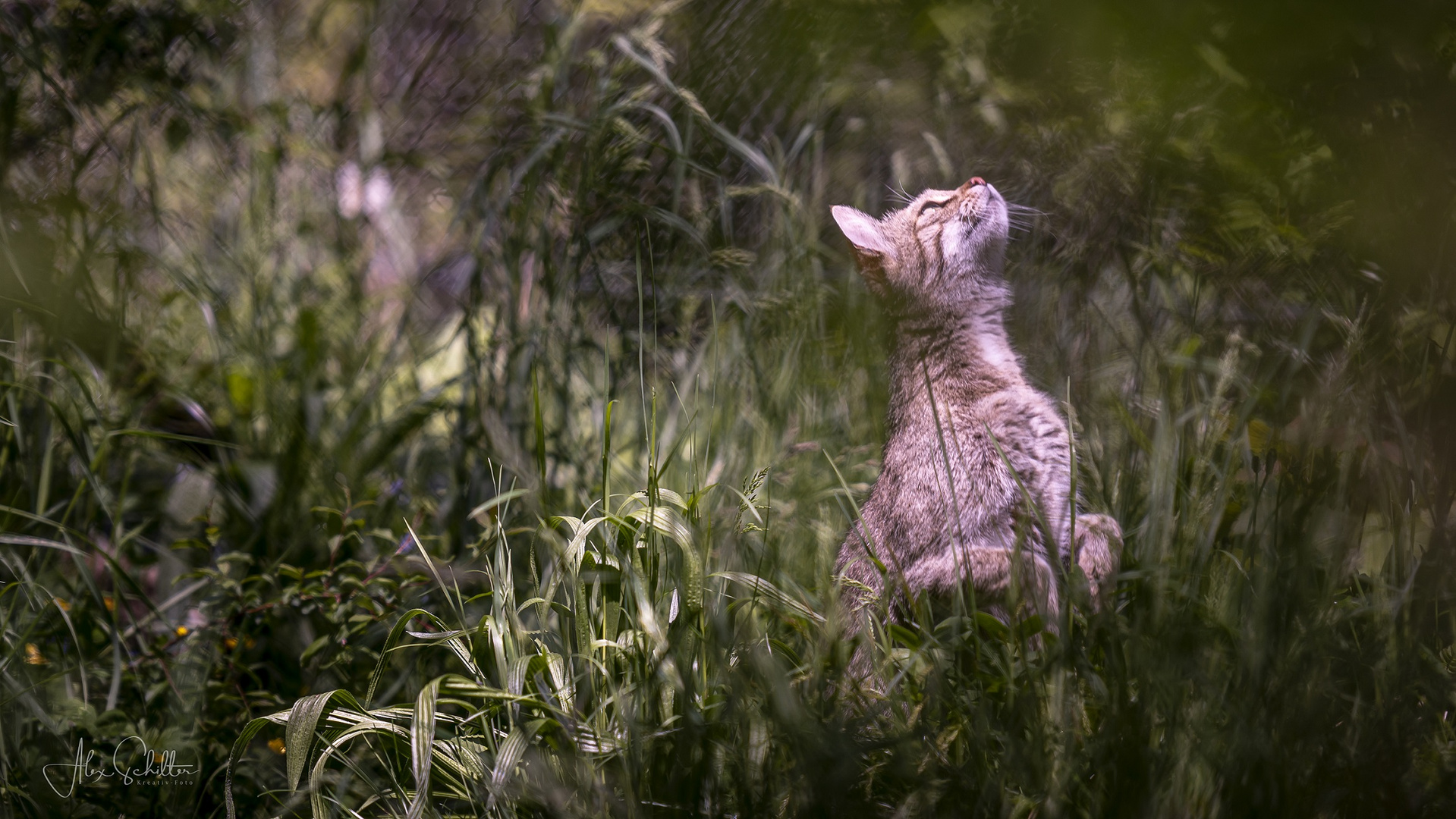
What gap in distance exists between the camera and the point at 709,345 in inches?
120

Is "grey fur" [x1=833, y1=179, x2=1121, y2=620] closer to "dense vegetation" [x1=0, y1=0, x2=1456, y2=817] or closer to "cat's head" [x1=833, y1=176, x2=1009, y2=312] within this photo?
"cat's head" [x1=833, y1=176, x2=1009, y2=312]

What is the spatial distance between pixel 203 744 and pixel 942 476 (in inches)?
88.9

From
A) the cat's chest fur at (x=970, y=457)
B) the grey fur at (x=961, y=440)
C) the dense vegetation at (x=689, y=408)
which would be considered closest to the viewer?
the dense vegetation at (x=689, y=408)

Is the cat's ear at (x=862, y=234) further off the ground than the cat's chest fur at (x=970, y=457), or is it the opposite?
the cat's ear at (x=862, y=234)

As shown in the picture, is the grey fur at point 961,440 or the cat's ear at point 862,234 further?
the cat's ear at point 862,234

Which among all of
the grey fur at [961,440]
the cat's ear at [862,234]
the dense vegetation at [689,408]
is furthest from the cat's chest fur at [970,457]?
the cat's ear at [862,234]

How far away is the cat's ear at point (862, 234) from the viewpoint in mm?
2672

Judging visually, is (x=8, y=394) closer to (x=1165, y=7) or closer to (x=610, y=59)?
(x=610, y=59)

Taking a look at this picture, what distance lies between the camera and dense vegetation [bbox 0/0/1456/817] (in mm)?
1641

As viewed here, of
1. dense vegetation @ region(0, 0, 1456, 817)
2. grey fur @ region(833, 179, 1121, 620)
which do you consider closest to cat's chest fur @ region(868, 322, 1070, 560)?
grey fur @ region(833, 179, 1121, 620)

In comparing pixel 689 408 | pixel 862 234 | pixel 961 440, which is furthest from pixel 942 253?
pixel 689 408

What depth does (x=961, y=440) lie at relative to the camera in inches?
90.3

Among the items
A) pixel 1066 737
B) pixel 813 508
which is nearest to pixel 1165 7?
pixel 1066 737

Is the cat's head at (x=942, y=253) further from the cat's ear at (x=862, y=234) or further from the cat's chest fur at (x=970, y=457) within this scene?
the cat's chest fur at (x=970, y=457)
